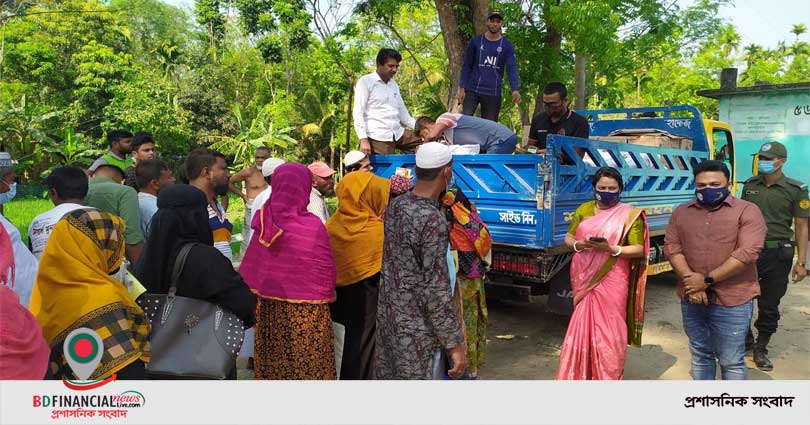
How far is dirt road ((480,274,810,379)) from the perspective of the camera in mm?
4375

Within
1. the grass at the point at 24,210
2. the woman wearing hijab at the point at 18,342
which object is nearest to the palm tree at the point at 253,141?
the grass at the point at 24,210

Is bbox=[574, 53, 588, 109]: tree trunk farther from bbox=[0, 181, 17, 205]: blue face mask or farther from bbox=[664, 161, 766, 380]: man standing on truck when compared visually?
bbox=[0, 181, 17, 205]: blue face mask

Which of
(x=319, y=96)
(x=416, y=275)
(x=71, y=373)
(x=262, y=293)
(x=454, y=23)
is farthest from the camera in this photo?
(x=319, y=96)

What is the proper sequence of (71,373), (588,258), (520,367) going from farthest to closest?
1. (520,367)
2. (588,258)
3. (71,373)

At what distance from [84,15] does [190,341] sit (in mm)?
25493

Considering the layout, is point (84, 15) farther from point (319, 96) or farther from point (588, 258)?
point (588, 258)

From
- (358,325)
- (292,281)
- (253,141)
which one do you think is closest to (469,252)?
(358,325)

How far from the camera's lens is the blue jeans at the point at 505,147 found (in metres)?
4.84

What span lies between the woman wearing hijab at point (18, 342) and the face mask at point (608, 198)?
2.86 metres

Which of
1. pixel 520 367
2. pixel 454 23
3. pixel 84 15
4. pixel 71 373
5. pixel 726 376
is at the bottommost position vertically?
pixel 520 367

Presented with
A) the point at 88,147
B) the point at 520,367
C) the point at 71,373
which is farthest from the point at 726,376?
the point at 88,147

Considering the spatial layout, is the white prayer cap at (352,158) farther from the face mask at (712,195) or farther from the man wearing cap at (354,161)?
the face mask at (712,195)

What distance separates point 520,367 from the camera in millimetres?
4438
